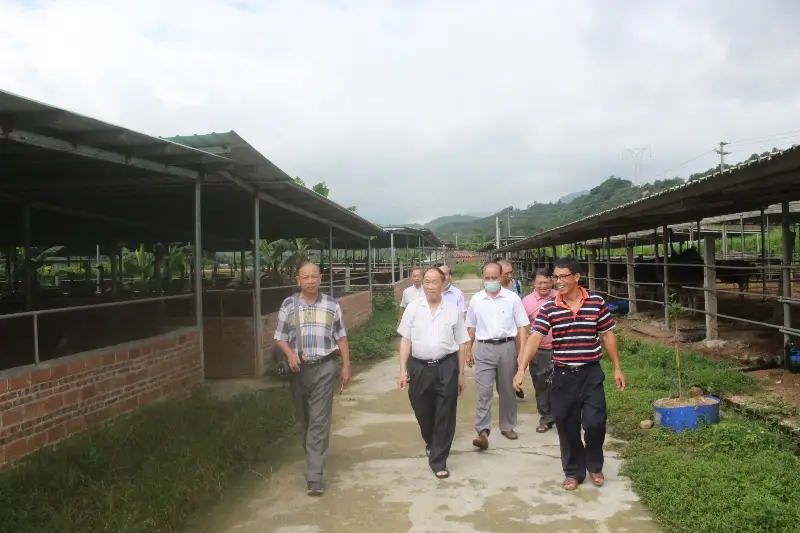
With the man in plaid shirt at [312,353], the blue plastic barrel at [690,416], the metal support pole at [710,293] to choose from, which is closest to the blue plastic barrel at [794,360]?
the metal support pole at [710,293]

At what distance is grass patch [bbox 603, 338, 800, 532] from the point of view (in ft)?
11.4

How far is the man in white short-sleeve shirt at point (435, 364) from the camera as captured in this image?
462 centimetres

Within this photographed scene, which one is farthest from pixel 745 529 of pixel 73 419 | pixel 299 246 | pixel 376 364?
pixel 299 246

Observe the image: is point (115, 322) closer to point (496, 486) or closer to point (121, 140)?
point (121, 140)

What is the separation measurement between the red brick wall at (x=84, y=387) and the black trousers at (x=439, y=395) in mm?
2725

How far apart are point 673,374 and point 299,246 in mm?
16591

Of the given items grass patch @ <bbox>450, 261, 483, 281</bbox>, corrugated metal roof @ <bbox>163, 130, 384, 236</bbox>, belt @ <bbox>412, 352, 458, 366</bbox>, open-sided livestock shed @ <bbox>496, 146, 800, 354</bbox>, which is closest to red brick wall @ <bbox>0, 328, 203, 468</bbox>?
corrugated metal roof @ <bbox>163, 130, 384, 236</bbox>

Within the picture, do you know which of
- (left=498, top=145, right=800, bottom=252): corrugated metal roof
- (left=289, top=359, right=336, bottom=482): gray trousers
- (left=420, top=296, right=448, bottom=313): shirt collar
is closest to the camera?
(left=289, top=359, right=336, bottom=482): gray trousers

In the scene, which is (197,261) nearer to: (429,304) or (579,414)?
(429,304)

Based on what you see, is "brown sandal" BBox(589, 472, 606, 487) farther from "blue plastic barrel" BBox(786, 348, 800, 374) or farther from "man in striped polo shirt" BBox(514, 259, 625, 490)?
"blue plastic barrel" BBox(786, 348, 800, 374)

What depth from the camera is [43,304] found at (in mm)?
10805

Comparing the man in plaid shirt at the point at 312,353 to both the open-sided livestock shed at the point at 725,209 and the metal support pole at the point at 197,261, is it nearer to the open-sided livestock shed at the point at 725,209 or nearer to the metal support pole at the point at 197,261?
the metal support pole at the point at 197,261

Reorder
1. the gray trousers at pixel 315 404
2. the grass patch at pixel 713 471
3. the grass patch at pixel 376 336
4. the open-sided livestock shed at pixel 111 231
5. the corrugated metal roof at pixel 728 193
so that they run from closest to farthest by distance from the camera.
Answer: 1. the grass patch at pixel 713 471
2. the gray trousers at pixel 315 404
3. the open-sided livestock shed at pixel 111 231
4. the corrugated metal roof at pixel 728 193
5. the grass patch at pixel 376 336

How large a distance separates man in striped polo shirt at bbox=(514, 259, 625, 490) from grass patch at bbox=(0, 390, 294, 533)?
253cm
